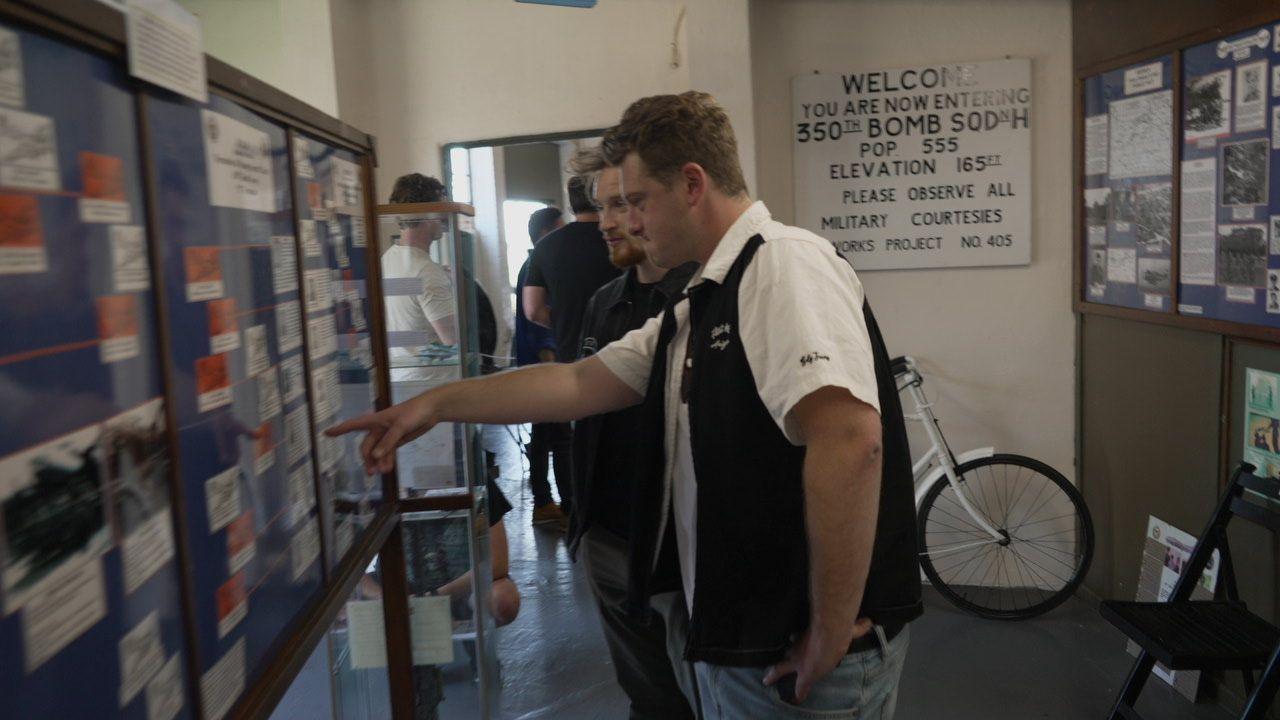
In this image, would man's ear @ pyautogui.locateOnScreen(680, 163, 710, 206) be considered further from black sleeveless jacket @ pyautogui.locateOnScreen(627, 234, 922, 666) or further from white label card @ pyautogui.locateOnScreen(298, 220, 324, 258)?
white label card @ pyautogui.locateOnScreen(298, 220, 324, 258)

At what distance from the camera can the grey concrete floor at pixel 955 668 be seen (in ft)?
10.2

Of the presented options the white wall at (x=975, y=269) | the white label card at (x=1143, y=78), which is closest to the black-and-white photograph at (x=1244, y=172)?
the white label card at (x=1143, y=78)

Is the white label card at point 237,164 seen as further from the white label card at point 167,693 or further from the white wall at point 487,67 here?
the white wall at point 487,67

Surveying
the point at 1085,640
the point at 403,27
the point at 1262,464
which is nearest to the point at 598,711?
→ the point at 1085,640

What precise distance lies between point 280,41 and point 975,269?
10.9ft

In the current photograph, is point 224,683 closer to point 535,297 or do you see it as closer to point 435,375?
point 435,375

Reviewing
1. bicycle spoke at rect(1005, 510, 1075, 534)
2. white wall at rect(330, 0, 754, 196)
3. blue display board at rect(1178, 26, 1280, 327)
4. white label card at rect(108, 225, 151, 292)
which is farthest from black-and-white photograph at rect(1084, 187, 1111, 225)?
white label card at rect(108, 225, 151, 292)

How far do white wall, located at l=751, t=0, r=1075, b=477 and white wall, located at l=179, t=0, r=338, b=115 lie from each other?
1931mm

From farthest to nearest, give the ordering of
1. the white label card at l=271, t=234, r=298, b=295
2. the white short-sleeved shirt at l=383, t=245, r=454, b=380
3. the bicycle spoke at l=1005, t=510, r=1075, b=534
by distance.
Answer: the bicycle spoke at l=1005, t=510, r=1075, b=534, the white short-sleeved shirt at l=383, t=245, r=454, b=380, the white label card at l=271, t=234, r=298, b=295

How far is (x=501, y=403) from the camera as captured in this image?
173 cm

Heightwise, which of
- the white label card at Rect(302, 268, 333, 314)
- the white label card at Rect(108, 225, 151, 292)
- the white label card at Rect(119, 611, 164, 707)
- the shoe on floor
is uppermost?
the white label card at Rect(108, 225, 151, 292)

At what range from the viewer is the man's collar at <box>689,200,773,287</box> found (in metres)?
1.46

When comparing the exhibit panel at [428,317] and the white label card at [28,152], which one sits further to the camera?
the exhibit panel at [428,317]

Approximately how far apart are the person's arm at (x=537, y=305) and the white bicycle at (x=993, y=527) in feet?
5.11
